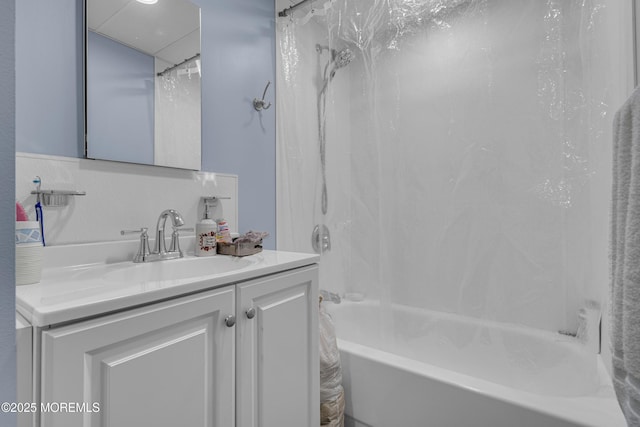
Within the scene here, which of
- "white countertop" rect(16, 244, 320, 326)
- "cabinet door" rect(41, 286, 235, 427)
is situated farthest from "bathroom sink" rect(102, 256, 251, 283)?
"cabinet door" rect(41, 286, 235, 427)

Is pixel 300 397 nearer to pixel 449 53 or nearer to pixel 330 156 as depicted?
pixel 330 156

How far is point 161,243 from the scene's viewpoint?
120cm

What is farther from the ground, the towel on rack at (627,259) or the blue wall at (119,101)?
the blue wall at (119,101)

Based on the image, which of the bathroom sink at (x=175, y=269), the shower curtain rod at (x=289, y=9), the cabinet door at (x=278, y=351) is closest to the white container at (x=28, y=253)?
the bathroom sink at (x=175, y=269)

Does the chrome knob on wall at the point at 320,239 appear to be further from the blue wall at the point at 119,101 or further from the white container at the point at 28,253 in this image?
the white container at the point at 28,253

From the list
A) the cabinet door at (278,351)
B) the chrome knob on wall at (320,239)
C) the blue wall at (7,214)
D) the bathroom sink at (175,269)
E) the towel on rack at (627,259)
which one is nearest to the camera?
the blue wall at (7,214)

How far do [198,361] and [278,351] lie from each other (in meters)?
0.30

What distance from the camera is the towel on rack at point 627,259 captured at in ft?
1.72

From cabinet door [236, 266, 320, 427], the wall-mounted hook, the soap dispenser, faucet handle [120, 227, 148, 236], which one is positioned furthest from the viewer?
the wall-mounted hook

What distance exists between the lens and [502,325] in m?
1.38

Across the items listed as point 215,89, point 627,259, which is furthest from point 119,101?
point 627,259

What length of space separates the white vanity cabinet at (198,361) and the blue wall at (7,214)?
0.70ft

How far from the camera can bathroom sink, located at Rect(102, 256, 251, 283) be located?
1.02 meters

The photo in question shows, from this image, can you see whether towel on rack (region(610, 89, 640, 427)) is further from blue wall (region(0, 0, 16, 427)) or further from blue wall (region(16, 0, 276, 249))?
blue wall (region(16, 0, 276, 249))
